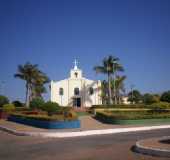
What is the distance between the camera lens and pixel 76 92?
64.1 meters

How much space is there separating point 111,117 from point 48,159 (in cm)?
1911

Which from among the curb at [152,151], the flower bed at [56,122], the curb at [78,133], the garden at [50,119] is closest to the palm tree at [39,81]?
the garden at [50,119]

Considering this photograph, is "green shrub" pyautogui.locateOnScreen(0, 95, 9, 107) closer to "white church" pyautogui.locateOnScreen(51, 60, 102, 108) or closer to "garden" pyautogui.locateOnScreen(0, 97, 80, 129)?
"white church" pyautogui.locateOnScreen(51, 60, 102, 108)

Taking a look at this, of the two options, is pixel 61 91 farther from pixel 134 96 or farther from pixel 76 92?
pixel 134 96

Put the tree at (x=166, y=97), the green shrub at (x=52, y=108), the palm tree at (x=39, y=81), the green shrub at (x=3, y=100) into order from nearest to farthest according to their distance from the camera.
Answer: the green shrub at (x=52, y=108)
the green shrub at (x=3, y=100)
the tree at (x=166, y=97)
the palm tree at (x=39, y=81)

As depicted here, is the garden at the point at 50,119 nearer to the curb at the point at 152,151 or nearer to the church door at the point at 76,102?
the curb at the point at 152,151

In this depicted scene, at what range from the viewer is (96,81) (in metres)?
64.6

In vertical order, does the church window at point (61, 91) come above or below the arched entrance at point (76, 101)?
above

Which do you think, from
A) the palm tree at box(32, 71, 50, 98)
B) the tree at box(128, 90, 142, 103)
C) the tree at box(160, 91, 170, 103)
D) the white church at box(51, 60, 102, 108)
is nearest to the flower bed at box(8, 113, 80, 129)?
the tree at box(160, 91, 170, 103)

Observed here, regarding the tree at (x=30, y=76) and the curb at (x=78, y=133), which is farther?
the tree at (x=30, y=76)

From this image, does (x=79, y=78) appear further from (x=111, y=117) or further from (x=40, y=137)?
(x=40, y=137)

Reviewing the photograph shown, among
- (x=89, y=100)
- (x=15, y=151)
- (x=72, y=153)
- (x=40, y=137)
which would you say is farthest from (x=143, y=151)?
(x=89, y=100)

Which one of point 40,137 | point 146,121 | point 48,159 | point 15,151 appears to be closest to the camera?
point 48,159

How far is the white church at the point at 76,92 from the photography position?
63.6 metres
